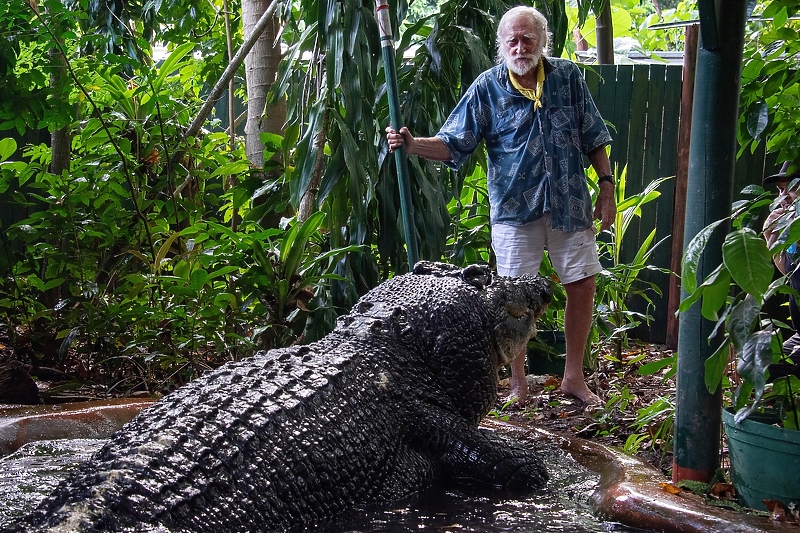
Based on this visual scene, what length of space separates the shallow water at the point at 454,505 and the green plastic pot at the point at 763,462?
1.19 feet

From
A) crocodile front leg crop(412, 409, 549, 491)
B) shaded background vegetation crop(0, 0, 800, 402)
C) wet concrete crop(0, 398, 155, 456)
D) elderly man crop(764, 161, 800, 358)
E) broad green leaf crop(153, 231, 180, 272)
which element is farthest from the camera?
broad green leaf crop(153, 231, 180, 272)

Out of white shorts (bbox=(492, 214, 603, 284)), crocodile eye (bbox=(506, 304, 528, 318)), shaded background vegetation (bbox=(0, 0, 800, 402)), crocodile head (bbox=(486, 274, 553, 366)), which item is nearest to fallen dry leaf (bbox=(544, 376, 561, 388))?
shaded background vegetation (bbox=(0, 0, 800, 402))

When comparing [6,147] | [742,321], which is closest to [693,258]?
[742,321]

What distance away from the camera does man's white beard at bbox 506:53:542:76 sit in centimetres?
379

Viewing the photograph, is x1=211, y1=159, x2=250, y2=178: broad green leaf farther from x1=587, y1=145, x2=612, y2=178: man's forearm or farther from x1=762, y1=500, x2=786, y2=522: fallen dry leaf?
x1=762, y1=500, x2=786, y2=522: fallen dry leaf

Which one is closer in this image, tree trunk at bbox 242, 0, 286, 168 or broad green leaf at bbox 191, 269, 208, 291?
broad green leaf at bbox 191, 269, 208, 291

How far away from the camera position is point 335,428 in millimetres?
2395

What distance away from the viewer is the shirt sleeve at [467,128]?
3.94 meters

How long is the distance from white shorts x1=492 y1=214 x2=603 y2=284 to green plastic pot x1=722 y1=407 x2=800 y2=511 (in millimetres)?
1795

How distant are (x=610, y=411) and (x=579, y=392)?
12.1 inches

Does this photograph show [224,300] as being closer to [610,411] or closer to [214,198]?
[214,198]

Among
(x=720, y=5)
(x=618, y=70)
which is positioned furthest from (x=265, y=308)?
(x=618, y=70)

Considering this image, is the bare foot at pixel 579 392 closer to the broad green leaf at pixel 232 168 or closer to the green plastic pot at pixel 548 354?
the green plastic pot at pixel 548 354

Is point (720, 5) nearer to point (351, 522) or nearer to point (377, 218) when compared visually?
point (351, 522)
